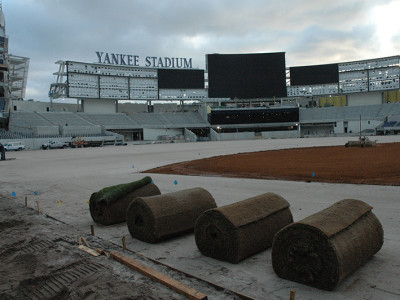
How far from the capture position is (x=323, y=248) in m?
3.63

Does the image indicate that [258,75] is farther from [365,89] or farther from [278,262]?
[278,262]

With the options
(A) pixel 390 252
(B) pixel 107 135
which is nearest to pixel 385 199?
(A) pixel 390 252

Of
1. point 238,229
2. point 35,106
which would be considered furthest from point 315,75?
point 238,229

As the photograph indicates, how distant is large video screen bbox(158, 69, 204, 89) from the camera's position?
84625 mm

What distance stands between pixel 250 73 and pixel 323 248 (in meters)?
83.1

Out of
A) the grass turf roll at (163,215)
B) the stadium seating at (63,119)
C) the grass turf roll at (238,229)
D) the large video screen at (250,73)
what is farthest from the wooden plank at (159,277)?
the large video screen at (250,73)

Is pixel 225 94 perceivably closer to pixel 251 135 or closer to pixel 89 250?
pixel 251 135

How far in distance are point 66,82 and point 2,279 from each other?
76911mm

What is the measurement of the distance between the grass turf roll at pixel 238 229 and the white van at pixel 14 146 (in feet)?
177

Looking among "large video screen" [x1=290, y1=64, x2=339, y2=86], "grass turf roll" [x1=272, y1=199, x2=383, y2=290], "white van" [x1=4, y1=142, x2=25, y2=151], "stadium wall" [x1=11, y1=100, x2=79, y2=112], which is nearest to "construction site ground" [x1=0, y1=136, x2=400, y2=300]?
"grass turf roll" [x1=272, y1=199, x2=383, y2=290]

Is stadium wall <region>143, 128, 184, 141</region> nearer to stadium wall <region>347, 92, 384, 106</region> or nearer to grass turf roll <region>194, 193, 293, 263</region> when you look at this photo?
stadium wall <region>347, 92, 384, 106</region>

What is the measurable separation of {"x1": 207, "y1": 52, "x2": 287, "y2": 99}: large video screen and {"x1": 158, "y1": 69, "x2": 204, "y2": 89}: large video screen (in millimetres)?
3771

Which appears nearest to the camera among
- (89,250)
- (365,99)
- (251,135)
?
(89,250)

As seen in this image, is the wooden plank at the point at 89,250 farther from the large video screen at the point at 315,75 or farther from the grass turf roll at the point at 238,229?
the large video screen at the point at 315,75
